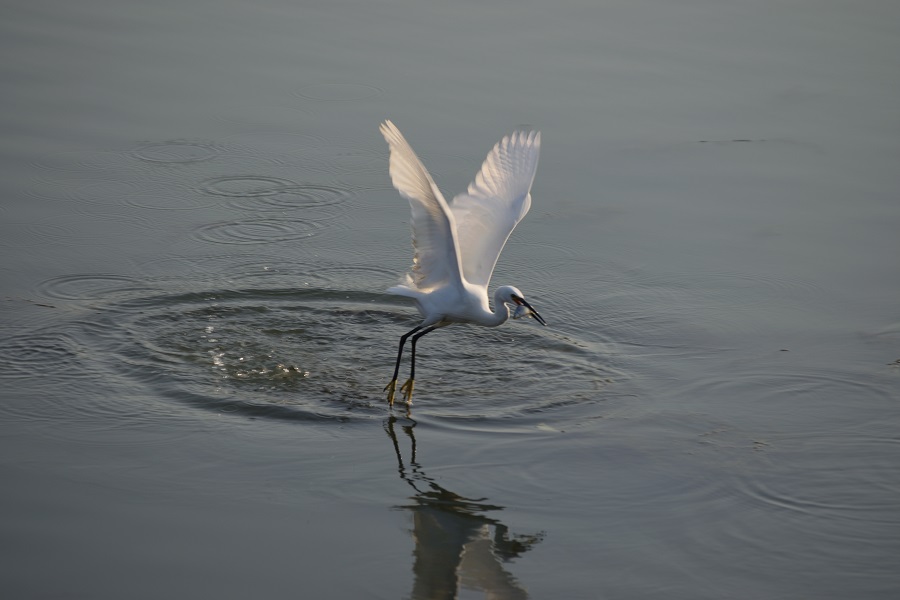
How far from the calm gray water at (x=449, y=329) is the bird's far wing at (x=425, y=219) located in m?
0.63

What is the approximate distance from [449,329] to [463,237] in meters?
0.91

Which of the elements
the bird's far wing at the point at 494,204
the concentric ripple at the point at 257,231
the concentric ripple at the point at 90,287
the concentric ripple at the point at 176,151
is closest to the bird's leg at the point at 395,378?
the bird's far wing at the point at 494,204

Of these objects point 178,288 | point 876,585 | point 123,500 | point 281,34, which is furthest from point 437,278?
point 281,34

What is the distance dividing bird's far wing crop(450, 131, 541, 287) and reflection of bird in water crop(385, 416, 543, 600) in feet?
6.73

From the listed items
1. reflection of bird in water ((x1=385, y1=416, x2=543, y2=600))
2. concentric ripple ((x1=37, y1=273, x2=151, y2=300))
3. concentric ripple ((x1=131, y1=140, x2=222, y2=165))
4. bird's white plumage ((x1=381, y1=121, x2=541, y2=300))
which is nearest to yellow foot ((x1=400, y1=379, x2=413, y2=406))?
bird's white plumage ((x1=381, y1=121, x2=541, y2=300))

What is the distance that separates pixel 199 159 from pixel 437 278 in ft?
10.5

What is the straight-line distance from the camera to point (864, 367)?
23.7 ft

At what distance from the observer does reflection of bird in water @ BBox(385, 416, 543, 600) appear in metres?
4.96

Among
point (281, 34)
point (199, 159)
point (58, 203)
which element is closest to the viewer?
point (58, 203)

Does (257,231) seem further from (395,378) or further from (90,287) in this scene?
(395,378)

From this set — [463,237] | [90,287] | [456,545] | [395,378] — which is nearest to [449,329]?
[463,237]

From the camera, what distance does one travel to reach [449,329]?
8.27 meters

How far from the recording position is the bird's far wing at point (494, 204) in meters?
7.50

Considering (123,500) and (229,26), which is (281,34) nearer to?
(229,26)
